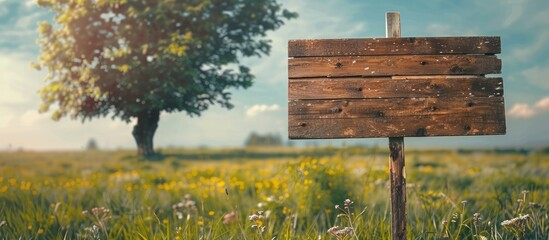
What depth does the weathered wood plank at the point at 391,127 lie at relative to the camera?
5.21 m

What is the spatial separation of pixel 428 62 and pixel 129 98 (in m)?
18.1

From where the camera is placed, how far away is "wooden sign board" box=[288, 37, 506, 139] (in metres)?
5.25

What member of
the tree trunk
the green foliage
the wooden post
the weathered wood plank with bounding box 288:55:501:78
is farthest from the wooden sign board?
the tree trunk

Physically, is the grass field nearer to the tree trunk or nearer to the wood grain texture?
the wood grain texture

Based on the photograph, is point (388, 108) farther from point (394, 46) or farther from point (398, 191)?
point (398, 191)

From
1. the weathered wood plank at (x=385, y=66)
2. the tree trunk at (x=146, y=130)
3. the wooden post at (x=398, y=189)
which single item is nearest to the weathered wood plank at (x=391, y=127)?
the wooden post at (x=398, y=189)

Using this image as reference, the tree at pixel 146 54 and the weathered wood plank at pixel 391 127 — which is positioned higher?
the tree at pixel 146 54

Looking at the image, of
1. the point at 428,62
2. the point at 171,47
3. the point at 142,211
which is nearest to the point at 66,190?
the point at 142,211

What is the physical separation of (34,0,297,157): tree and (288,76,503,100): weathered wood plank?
13848mm

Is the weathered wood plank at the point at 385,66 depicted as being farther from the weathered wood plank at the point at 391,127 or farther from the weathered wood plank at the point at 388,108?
the weathered wood plank at the point at 391,127

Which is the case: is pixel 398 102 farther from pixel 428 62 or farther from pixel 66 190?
pixel 66 190

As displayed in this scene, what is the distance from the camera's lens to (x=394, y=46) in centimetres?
542

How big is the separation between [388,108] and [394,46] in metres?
0.58

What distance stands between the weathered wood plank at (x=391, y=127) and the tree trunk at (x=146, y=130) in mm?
18697
